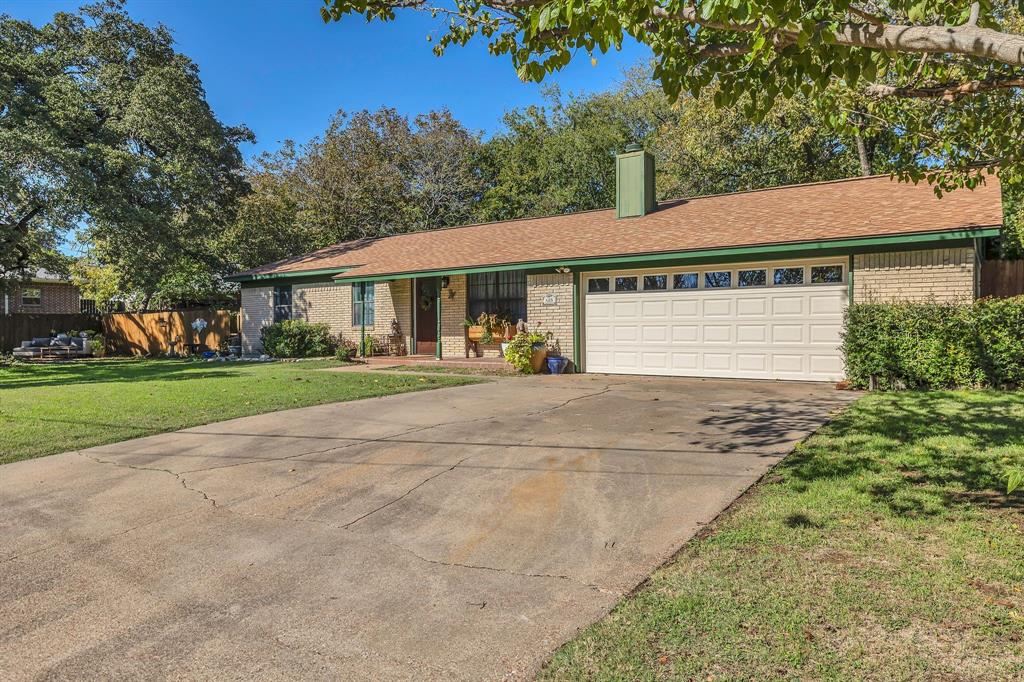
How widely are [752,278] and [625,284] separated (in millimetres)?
2722

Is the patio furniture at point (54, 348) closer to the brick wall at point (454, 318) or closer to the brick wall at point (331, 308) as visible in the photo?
the brick wall at point (331, 308)

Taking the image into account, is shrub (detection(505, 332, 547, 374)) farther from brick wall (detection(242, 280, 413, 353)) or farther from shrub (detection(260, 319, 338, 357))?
→ shrub (detection(260, 319, 338, 357))

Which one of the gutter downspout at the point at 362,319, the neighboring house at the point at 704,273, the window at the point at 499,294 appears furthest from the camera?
the gutter downspout at the point at 362,319

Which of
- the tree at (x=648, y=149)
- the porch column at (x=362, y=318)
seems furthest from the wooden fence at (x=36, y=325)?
the tree at (x=648, y=149)

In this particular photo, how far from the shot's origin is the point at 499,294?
16656 millimetres

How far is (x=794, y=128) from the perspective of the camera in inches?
898

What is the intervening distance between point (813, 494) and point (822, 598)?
1701mm

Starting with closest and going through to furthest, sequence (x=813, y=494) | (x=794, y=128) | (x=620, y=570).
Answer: (x=620, y=570)
(x=813, y=494)
(x=794, y=128)

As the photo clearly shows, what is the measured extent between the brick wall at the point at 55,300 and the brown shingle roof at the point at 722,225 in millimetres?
25412

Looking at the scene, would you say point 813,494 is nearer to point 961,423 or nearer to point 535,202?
point 961,423

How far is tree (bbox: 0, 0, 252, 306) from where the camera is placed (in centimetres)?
1858

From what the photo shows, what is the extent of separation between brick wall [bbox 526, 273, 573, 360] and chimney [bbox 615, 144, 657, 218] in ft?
11.4

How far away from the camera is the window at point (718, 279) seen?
12.1 metres

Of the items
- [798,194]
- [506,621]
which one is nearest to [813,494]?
[506,621]
